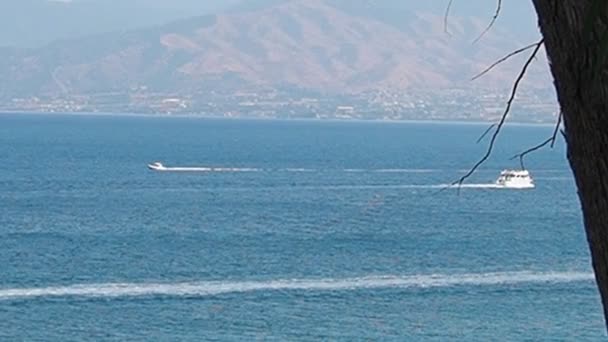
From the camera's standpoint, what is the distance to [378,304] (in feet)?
132

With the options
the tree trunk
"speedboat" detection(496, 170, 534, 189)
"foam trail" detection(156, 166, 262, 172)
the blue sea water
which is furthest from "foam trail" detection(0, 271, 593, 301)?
"foam trail" detection(156, 166, 262, 172)

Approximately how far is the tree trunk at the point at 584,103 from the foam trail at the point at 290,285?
123 ft

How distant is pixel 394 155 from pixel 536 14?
131987 millimetres

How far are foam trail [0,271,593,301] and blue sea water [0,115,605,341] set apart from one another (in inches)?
3.6

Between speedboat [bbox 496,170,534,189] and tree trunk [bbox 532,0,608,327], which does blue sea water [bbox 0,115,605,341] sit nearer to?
speedboat [bbox 496,170,534,189]

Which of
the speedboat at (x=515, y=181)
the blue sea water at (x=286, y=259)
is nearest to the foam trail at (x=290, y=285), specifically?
the blue sea water at (x=286, y=259)

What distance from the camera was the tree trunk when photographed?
2.96 m

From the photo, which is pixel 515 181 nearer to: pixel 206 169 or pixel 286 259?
pixel 206 169

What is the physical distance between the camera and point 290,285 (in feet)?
142

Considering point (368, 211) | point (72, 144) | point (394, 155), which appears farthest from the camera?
point (72, 144)

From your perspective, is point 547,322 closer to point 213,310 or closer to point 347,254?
point 213,310

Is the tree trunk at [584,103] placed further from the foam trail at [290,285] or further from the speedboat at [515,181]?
the speedboat at [515,181]

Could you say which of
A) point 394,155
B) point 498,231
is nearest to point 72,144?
point 394,155

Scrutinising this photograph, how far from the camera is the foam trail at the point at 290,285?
41.2m
